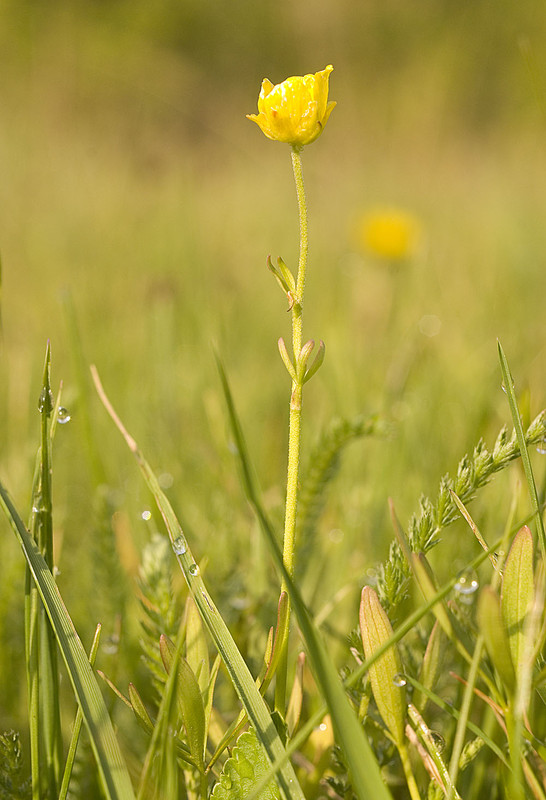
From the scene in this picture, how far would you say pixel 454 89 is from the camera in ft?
16.1

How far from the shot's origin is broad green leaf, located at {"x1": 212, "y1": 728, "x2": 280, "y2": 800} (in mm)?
307

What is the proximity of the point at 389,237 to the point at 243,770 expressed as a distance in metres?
1.38

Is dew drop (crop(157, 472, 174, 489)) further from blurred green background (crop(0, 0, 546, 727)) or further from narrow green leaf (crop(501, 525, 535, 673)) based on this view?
narrow green leaf (crop(501, 525, 535, 673))

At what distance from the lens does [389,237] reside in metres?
1.55

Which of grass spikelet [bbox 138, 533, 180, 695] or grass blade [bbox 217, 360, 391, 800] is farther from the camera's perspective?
grass spikelet [bbox 138, 533, 180, 695]

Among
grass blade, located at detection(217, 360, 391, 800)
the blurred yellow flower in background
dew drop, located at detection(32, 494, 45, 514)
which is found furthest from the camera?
the blurred yellow flower in background

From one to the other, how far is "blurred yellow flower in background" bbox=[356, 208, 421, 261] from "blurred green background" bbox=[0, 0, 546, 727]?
2.5 inches

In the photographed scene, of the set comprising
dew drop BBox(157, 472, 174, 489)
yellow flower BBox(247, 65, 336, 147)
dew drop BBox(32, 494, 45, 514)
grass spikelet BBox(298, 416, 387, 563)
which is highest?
yellow flower BBox(247, 65, 336, 147)

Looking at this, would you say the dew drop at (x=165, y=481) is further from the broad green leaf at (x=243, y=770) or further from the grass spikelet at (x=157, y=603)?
the broad green leaf at (x=243, y=770)

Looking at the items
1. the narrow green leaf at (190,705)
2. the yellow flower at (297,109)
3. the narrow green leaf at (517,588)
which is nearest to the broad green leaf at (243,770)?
the narrow green leaf at (190,705)

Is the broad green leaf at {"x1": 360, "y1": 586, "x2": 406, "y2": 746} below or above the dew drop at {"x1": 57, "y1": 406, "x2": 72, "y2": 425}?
below

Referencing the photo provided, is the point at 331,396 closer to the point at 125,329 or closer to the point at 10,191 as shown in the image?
the point at 125,329

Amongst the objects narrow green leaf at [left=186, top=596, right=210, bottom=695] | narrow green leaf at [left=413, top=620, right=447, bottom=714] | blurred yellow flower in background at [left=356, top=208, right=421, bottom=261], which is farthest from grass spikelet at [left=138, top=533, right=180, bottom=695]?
blurred yellow flower in background at [left=356, top=208, right=421, bottom=261]

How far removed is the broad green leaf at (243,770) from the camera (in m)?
0.31
